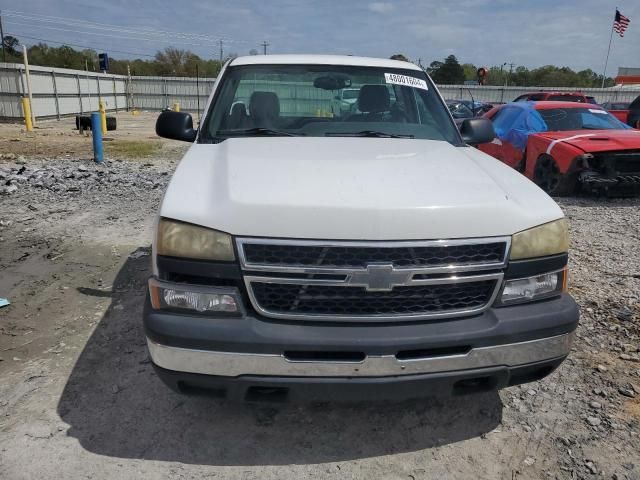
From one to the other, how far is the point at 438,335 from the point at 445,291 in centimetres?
20

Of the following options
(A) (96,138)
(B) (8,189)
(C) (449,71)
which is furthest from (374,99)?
(C) (449,71)

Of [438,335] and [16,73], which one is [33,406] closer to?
[438,335]

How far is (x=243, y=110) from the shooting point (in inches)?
144

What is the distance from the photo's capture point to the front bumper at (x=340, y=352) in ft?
6.97

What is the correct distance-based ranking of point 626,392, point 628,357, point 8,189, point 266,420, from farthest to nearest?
point 8,189
point 628,357
point 626,392
point 266,420

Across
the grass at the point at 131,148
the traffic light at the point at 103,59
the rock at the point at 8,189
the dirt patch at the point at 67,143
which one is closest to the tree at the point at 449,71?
the traffic light at the point at 103,59

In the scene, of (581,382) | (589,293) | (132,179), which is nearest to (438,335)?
(581,382)

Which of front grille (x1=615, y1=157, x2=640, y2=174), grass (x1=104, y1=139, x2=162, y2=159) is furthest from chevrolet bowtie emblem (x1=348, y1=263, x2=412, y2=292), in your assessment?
grass (x1=104, y1=139, x2=162, y2=159)

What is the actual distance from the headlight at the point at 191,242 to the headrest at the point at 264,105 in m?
1.63

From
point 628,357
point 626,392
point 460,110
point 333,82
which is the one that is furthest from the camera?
point 460,110

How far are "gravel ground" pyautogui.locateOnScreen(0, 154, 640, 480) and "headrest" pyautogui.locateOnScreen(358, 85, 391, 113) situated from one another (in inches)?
81.9

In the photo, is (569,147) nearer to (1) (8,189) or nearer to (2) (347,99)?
(2) (347,99)

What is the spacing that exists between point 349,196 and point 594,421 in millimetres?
1832

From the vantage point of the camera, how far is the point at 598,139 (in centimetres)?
783
